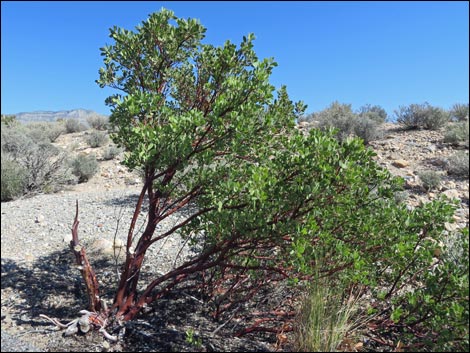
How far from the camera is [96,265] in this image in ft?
18.0

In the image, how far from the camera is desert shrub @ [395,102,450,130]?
521 inches

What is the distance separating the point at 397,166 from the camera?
35.0ft

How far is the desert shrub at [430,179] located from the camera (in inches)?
353

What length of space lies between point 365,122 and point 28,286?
11.5 m

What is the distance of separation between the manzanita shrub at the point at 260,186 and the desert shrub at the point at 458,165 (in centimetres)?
686

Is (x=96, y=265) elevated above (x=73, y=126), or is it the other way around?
(x=73, y=126)

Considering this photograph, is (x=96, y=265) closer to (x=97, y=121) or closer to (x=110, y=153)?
(x=110, y=153)

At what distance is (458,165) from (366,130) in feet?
12.7

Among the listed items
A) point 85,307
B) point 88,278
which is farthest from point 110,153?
point 88,278

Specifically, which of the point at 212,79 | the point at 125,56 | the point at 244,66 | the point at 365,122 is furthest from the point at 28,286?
the point at 365,122

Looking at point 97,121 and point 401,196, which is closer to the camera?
point 401,196

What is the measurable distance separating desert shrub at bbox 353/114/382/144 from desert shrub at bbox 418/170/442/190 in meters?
3.83

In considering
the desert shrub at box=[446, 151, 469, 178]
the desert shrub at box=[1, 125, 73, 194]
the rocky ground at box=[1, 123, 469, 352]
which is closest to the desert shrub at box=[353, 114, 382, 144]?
the rocky ground at box=[1, 123, 469, 352]

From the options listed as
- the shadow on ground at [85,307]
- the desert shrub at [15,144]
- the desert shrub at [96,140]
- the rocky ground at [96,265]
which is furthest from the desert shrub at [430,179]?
the desert shrub at [96,140]
